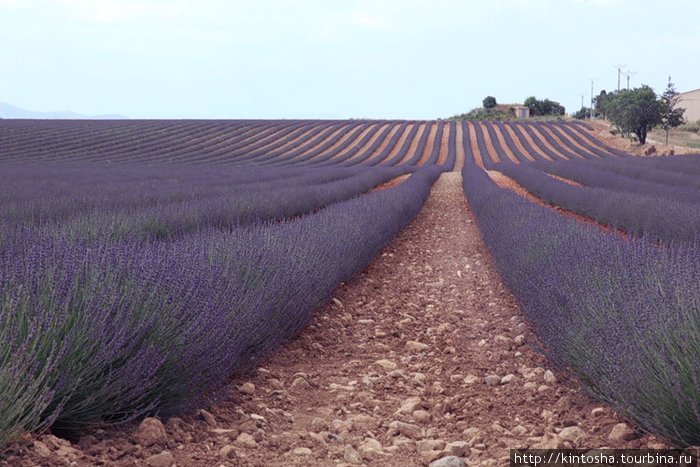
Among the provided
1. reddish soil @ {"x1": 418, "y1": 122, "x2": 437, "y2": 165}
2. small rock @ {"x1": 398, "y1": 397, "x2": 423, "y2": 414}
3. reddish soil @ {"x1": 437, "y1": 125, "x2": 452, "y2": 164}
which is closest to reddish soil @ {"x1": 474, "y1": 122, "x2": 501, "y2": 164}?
reddish soil @ {"x1": 437, "y1": 125, "x2": 452, "y2": 164}

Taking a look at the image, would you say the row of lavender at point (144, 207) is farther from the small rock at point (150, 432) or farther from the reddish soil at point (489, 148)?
the reddish soil at point (489, 148)

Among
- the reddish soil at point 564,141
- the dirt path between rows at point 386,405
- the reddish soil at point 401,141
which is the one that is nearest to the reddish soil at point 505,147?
the reddish soil at point 564,141

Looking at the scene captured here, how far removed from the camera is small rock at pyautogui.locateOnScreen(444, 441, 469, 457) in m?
2.64

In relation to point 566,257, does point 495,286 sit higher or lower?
lower

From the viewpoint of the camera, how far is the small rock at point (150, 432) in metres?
2.48

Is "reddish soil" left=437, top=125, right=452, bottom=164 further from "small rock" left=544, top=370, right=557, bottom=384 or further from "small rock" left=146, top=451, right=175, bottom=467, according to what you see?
"small rock" left=146, top=451, right=175, bottom=467

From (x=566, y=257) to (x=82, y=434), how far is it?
3.02m

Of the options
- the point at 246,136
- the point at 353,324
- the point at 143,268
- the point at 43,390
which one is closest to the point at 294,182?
the point at 353,324

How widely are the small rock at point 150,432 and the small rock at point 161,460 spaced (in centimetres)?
13

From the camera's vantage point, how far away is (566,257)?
444cm

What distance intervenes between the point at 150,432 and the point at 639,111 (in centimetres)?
4056

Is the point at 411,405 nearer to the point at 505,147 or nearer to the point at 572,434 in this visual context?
the point at 572,434

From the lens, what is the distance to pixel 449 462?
8.11ft

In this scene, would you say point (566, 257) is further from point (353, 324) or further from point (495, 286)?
point (495, 286)
